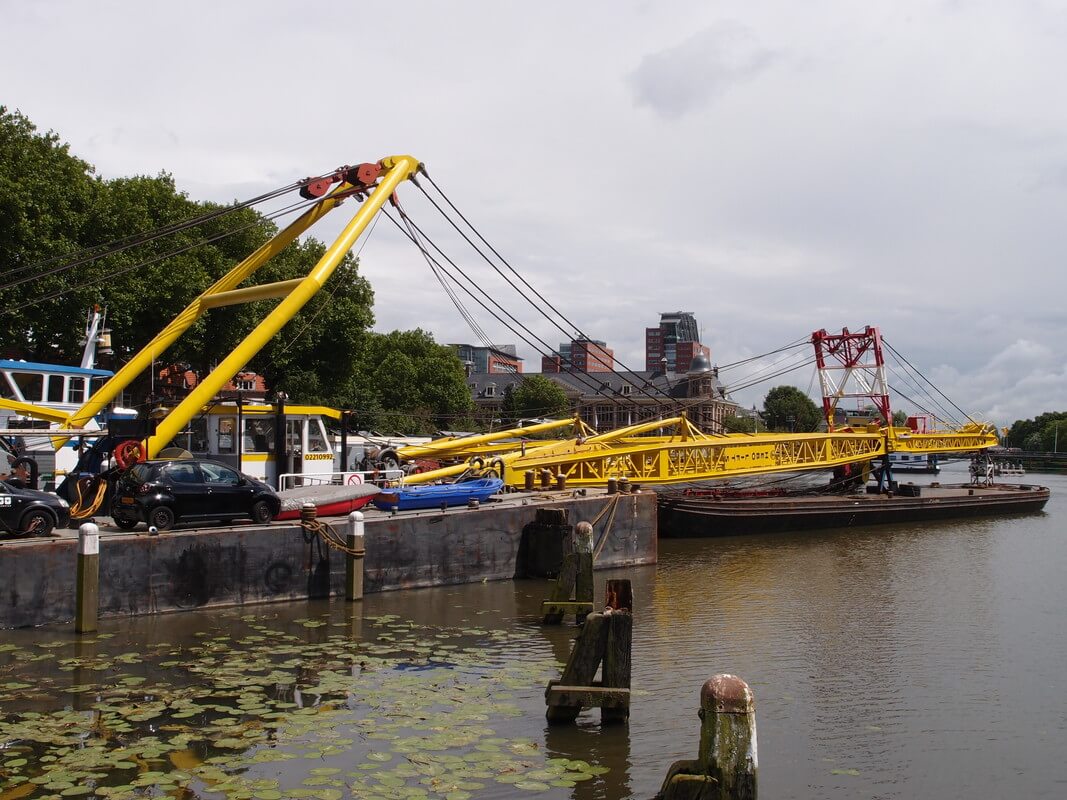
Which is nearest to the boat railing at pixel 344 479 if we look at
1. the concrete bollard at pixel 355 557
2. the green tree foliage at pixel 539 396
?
the concrete bollard at pixel 355 557

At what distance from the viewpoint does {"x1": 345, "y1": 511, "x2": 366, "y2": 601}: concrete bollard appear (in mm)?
Result: 19594

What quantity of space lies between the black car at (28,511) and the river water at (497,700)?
228 centimetres

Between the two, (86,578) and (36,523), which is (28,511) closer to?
(36,523)

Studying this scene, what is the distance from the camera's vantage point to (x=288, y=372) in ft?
185

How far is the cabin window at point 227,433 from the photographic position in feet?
86.0

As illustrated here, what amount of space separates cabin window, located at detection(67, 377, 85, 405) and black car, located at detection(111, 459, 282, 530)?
32.0 ft

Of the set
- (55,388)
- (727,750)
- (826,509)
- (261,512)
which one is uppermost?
(55,388)

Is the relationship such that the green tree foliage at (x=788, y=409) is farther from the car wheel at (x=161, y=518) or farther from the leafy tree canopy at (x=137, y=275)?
the car wheel at (x=161, y=518)

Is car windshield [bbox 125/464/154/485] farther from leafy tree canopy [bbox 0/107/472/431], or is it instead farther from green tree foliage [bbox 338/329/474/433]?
green tree foliage [bbox 338/329/474/433]

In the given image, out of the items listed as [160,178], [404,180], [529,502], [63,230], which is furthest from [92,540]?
[160,178]

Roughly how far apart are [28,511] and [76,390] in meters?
12.8

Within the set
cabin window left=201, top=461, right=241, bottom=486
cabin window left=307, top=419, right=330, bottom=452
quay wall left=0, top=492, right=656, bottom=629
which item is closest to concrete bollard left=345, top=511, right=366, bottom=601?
quay wall left=0, top=492, right=656, bottom=629

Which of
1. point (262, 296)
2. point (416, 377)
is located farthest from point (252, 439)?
point (416, 377)

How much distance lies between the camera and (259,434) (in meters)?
26.4
